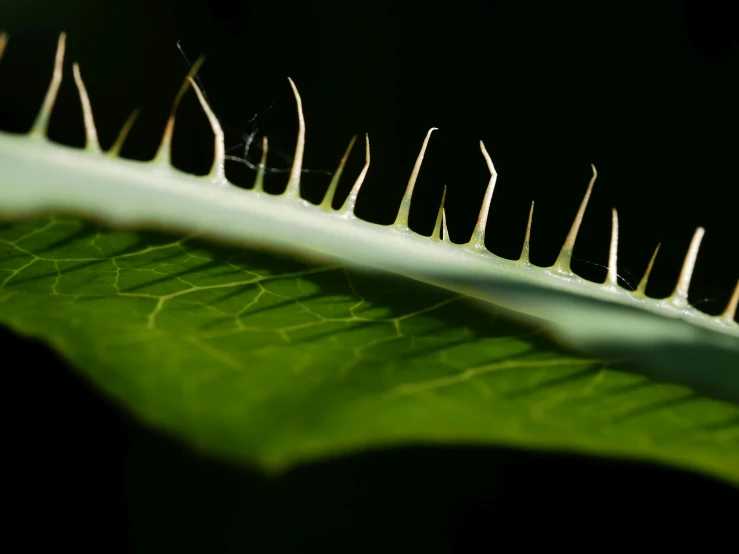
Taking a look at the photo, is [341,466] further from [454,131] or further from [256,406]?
[256,406]

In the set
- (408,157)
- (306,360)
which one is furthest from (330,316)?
(408,157)

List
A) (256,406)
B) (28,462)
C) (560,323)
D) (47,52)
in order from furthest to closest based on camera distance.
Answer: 1. (47,52)
2. (28,462)
3. (560,323)
4. (256,406)

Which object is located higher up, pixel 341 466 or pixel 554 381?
pixel 554 381

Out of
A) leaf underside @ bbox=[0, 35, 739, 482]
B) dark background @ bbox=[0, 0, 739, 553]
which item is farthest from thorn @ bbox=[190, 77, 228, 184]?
dark background @ bbox=[0, 0, 739, 553]

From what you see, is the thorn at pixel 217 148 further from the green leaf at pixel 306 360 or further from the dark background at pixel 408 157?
the dark background at pixel 408 157

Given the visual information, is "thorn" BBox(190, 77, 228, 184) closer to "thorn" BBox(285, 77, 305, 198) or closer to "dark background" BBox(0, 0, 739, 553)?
"thorn" BBox(285, 77, 305, 198)

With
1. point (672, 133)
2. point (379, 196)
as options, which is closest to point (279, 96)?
point (379, 196)

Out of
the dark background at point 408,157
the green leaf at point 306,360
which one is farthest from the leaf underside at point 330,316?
the dark background at point 408,157
